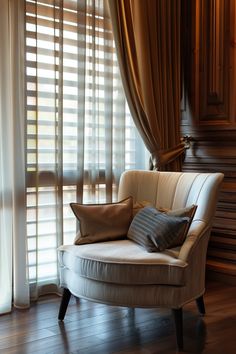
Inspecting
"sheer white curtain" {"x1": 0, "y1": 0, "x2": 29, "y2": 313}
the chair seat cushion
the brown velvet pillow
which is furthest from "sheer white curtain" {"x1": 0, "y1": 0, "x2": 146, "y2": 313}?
the chair seat cushion

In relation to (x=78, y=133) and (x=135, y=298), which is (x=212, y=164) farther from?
(x=135, y=298)

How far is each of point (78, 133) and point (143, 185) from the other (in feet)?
1.90

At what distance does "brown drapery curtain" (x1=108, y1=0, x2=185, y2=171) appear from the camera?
11.3ft

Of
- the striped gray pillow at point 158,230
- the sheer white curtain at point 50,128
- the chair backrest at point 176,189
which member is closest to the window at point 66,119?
the sheer white curtain at point 50,128

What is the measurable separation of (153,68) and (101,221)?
4.63ft

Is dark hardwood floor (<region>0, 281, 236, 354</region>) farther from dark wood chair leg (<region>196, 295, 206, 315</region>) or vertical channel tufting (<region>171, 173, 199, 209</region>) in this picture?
vertical channel tufting (<region>171, 173, 199, 209</region>)

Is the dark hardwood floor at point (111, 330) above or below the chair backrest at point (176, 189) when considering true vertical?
below

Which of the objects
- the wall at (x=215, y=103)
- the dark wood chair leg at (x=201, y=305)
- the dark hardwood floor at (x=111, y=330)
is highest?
the wall at (x=215, y=103)

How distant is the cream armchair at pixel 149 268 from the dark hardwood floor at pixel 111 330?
12 cm

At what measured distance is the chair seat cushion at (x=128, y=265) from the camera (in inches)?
93.9

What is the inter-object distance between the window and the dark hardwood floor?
1.32 ft

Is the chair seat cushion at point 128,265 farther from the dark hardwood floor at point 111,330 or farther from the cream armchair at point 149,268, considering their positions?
the dark hardwood floor at point 111,330

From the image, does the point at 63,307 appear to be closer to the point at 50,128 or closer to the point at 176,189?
the point at 176,189

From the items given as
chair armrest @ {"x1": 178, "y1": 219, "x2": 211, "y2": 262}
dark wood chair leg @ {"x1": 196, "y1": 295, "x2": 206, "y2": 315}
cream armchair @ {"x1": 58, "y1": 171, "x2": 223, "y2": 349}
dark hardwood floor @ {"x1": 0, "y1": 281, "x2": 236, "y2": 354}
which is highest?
chair armrest @ {"x1": 178, "y1": 219, "x2": 211, "y2": 262}
